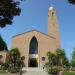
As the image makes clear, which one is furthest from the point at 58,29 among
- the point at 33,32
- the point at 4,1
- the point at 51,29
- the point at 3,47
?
the point at 4,1

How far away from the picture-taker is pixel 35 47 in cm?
5934

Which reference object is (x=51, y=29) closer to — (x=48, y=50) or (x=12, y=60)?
(x=48, y=50)

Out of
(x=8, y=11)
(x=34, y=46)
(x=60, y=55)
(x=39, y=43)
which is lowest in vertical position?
(x=8, y=11)

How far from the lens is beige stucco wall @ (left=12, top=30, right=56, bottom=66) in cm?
5744

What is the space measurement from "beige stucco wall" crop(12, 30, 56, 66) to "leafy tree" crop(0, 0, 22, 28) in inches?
1791

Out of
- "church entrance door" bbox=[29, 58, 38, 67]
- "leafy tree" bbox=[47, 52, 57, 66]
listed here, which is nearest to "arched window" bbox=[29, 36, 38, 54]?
"church entrance door" bbox=[29, 58, 38, 67]

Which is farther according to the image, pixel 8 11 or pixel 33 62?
pixel 33 62

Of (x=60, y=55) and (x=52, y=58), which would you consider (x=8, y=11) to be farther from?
(x=60, y=55)

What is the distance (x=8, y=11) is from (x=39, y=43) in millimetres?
47587

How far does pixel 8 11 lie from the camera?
11070 millimetres

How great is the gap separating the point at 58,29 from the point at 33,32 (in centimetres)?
1021

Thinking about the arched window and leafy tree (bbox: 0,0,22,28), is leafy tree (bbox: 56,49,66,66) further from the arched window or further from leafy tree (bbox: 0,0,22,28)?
leafy tree (bbox: 0,0,22,28)

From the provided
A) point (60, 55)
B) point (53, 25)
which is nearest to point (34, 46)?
point (60, 55)

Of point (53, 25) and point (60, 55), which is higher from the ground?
point (53, 25)
